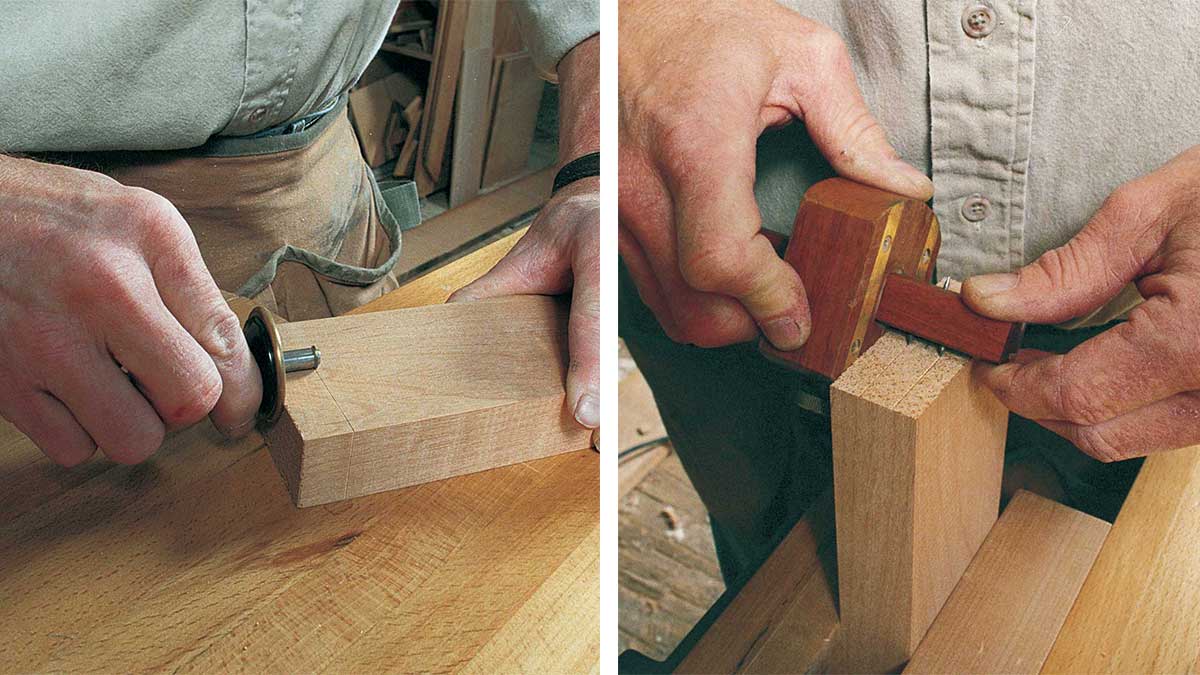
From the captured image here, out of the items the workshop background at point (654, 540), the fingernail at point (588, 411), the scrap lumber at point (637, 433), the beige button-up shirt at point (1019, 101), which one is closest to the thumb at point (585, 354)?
the fingernail at point (588, 411)

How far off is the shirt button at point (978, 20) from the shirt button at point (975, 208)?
2.4 inches

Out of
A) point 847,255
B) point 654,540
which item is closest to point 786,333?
point 847,255

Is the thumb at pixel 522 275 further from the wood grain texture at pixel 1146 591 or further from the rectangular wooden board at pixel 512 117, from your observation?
the wood grain texture at pixel 1146 591

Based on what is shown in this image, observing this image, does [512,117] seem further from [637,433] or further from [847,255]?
[637,433]

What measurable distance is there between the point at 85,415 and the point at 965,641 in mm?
300

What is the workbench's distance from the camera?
0.87ft

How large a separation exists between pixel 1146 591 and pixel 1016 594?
0.14 ft

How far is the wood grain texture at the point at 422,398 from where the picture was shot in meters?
0.31

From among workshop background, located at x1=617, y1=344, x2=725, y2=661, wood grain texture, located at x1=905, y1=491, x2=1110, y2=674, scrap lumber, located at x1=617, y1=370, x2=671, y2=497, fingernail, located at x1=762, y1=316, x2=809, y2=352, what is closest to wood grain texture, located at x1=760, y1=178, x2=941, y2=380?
fingernail, located at x1=762, y1=316, x2=809, y2=352

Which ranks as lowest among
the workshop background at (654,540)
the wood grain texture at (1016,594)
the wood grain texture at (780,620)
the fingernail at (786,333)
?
the workshop background at (654,540)

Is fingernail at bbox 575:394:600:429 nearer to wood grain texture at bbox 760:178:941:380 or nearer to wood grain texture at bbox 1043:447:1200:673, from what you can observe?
wood grain texture at bbox 760:178:941:380

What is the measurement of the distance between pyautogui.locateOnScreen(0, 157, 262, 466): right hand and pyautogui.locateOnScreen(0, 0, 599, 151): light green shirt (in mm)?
13

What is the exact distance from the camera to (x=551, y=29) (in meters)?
0.33

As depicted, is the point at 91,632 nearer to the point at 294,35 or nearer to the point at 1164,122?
the point at 294,35
